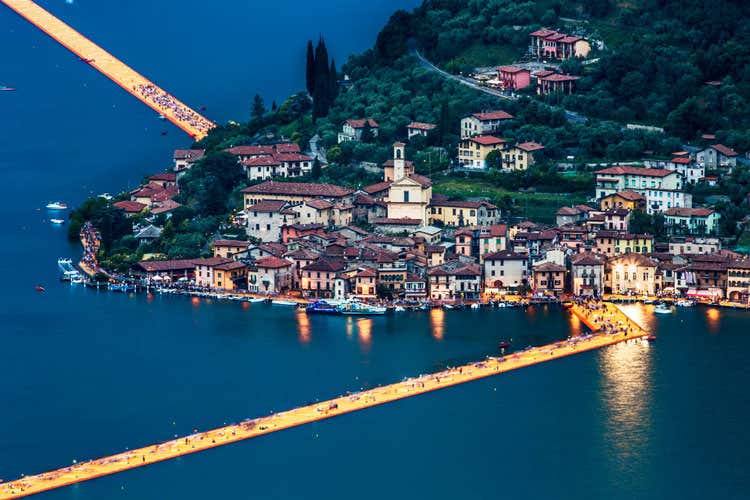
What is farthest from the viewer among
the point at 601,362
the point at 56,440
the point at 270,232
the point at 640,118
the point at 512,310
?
the point at 640,118

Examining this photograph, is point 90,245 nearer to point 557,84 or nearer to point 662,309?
point 557,84

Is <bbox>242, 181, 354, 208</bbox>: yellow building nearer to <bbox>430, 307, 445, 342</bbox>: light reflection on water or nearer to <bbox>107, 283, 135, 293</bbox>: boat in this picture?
<bbox>107, 283, 135, 293</bbox>: boat

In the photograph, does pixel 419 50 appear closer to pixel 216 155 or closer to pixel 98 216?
pixel 216 155

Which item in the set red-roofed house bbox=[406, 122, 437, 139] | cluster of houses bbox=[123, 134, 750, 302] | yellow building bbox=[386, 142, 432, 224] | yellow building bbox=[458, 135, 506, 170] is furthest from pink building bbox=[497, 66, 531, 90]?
yellow building bbox=[386, 142, 432, 224]

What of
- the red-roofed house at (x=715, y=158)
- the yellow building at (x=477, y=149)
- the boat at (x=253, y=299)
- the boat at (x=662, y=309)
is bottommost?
the boat at (x=662, y=309)

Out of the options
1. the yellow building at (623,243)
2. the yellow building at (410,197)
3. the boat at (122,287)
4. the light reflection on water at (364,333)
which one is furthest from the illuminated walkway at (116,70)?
the light reflection on water at (364,333)

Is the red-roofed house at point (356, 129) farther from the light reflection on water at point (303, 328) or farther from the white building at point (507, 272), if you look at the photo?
the light reflection on water at point (303, 328)

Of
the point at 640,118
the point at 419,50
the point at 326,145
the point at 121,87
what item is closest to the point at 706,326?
the point at 640,118
